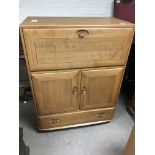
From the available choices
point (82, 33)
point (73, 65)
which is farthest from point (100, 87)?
point (82, 33)

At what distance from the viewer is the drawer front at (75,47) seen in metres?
1.02

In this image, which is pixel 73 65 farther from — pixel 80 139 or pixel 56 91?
pixel 80 139

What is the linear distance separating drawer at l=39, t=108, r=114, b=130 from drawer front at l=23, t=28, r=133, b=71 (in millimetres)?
458

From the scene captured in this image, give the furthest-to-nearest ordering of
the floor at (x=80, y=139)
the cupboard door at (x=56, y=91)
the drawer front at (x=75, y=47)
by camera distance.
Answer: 1. the floor at (x=80, y=139)
2. the cupboard door at (x=56, y=91)
3. the drawer front at (x=75, y=47)

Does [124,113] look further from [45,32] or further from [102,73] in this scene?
[45,32]

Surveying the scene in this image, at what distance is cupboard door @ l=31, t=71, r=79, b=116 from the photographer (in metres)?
1.16

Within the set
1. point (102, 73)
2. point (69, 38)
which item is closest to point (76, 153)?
point (102, 73)

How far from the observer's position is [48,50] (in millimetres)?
1062

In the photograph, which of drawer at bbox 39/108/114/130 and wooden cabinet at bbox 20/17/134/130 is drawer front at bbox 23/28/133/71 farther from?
drawer at bbox 39/108/114/130

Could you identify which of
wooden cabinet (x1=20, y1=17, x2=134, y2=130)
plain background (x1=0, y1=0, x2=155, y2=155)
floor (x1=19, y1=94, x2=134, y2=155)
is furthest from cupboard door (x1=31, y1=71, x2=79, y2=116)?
plain background (x1=0, y1=0, x2=155, y2=155)
